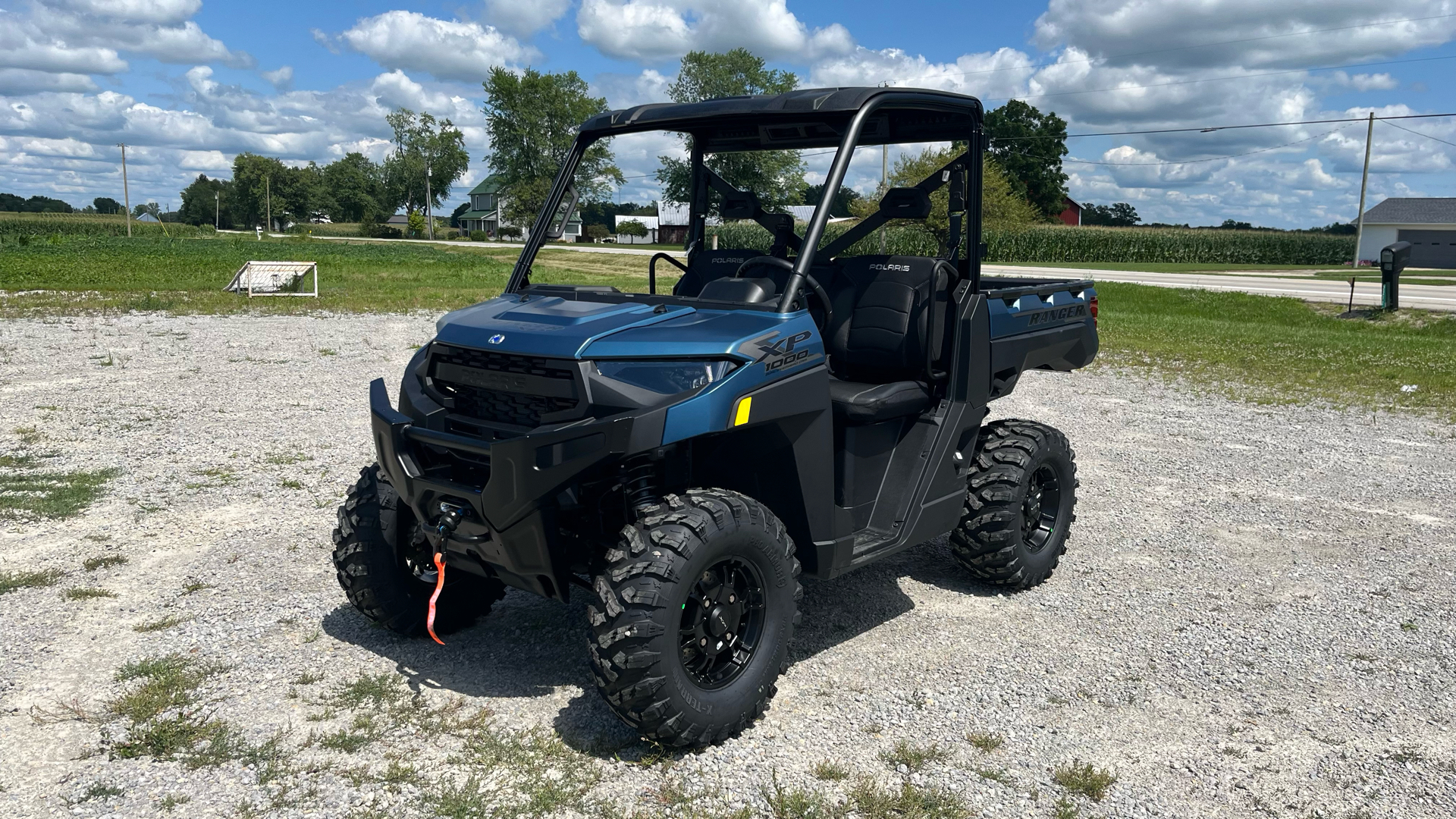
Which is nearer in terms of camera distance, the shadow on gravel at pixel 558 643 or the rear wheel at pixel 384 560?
the shadow on gravel at pixel 558 643

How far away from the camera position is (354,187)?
4963 inches

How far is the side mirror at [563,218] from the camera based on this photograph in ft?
16.3

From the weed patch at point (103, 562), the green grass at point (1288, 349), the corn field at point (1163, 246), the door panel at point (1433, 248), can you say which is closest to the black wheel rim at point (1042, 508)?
the weed patch at point (103, 562)

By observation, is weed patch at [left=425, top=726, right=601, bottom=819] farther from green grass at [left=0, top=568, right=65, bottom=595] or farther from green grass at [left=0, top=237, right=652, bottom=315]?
green grass at [left=0, top=568, right=65, bottom=595]

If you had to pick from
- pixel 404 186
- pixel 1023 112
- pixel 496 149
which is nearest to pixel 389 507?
pixel 496 149

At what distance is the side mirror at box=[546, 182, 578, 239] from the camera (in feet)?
16.3

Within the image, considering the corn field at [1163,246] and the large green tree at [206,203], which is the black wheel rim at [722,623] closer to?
the corn field at [1163,246]

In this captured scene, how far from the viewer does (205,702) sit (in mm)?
3996

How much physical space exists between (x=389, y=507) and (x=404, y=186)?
120678 millimetres

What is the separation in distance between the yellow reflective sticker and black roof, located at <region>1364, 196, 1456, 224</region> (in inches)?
2666

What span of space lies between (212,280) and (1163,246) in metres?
49.6

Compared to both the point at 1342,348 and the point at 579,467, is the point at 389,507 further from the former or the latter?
the point at 1342,348

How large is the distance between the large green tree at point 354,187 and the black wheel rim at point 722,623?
419 ft

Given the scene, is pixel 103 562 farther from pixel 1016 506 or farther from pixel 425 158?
pixel 425 158
